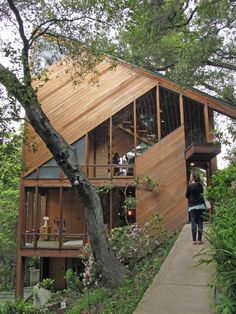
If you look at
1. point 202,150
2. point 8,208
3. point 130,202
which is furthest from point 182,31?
point 8,208

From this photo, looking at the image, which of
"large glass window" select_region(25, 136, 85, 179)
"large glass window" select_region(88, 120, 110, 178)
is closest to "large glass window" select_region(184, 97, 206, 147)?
"large glass window" select_region(88, 120, 110, 178)

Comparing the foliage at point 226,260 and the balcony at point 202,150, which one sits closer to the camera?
the foliage at point 226,260

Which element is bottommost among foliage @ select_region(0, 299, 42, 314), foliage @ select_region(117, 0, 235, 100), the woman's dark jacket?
foliage @ select_region(0, 299, 42, 314)

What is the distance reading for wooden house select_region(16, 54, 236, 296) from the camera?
12.2 m

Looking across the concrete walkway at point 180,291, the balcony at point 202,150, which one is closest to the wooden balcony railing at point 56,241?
the balcony at point 202,150

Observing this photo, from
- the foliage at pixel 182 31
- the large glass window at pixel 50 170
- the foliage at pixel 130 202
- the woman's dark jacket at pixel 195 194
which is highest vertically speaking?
the foliage at pixel 182 31

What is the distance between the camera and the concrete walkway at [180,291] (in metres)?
4.25

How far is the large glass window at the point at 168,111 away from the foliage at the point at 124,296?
21.4 ft

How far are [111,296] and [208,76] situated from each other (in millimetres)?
9609

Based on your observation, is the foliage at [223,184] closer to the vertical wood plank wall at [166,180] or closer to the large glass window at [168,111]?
the vertical wood plank wall at [166,180]

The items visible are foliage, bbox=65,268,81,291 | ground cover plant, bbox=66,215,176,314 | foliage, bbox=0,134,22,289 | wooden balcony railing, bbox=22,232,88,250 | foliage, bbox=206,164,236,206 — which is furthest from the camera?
wooden balcony railing, bbox=22,232,88,250

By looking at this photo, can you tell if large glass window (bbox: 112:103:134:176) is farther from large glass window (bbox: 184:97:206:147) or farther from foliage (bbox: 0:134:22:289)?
foliage (bbox: 0:134:22:289)

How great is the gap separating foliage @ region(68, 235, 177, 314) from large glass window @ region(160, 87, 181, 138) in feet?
21.4

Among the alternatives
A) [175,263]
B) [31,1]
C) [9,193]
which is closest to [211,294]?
[175,263]
